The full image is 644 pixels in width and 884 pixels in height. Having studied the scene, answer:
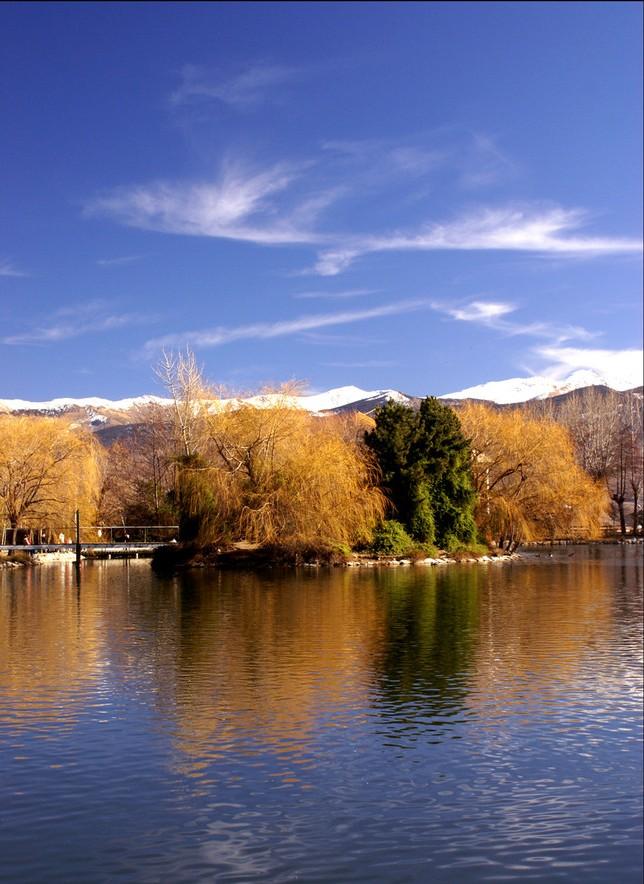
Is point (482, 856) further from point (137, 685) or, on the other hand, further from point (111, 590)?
point (111, 590)

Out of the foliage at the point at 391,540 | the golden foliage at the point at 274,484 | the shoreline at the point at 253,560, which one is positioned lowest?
the shoreline at the point at 253,560

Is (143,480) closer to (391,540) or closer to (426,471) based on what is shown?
(426,471)

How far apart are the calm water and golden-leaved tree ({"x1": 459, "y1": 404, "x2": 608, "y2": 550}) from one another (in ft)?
88.6

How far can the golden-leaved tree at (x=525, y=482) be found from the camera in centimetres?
4612

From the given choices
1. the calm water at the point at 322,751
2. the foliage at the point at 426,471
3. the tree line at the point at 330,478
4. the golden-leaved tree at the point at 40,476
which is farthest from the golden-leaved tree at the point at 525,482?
the calm water at the point at 322,751

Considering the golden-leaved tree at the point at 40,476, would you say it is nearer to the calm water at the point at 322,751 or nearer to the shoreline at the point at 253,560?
the shoreline at the point at 253,560

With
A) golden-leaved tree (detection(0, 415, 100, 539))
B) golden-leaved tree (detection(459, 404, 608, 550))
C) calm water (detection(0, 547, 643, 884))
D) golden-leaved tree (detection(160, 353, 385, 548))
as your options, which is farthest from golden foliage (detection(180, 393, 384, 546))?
calm water (detection(0, 547, 643, 884))

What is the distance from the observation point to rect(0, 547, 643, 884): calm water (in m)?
7.14

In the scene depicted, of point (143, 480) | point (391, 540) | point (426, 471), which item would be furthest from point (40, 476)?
point (143, 480)

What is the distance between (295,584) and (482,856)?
23089mm

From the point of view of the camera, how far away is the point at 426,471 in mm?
43125

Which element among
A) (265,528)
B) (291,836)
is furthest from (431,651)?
(265,528)

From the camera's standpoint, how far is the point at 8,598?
25625 mm

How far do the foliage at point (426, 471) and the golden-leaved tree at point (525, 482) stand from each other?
2.63 m
